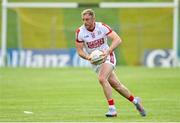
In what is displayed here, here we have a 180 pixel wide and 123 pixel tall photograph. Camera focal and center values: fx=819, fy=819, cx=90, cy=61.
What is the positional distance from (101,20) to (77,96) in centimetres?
2498

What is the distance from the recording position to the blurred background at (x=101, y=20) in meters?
44.9

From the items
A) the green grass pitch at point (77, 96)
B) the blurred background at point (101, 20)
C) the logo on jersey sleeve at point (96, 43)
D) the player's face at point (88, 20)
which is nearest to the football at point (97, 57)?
the logo on jersey sleeve at point (96, 43)

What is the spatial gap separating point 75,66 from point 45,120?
2348 centimetres

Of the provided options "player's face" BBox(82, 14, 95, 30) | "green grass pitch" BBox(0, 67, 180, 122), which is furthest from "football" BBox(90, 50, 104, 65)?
"green grass pitch" BBox(0, 67, 180, 122)

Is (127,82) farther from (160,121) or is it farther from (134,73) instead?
(160,121)

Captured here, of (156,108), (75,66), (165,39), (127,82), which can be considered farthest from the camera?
(165,39)

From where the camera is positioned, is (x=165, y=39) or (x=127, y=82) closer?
(x=127, y=82)

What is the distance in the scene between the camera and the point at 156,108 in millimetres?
17672

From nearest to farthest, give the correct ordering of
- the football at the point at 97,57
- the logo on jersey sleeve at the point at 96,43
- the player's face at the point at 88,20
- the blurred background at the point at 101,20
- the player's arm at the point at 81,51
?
1. the player's face at the point at 88,20
2. the football at the point at 97,57
3. the player's arm at the point at 81,51
4. the logo on jersey sleeve at the point at 96,43
5. the blurred background at the point at 101,20

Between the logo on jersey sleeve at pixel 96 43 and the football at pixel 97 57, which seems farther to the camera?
the logo on jersey sleeve at pixel 96 43

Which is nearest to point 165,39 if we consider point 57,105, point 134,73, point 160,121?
point 134,73

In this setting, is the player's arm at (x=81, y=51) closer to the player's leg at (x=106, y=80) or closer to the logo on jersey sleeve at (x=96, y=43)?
the logo on jersey sleeve at (x=96, y=43)

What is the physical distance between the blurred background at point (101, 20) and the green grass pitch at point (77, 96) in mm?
10976

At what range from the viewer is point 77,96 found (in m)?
21.4
